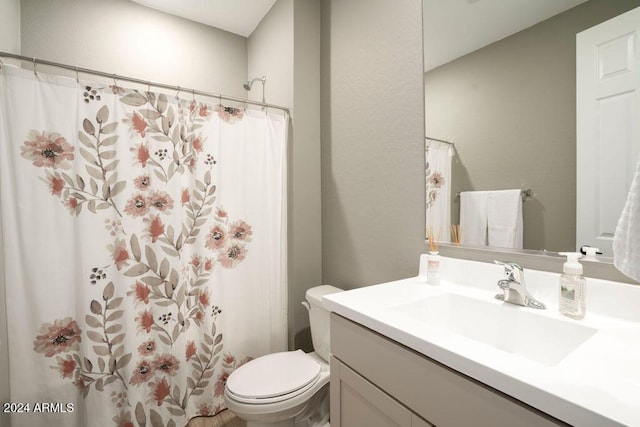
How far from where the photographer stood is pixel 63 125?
1213mm

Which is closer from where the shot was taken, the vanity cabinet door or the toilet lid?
the vanity cabinet door

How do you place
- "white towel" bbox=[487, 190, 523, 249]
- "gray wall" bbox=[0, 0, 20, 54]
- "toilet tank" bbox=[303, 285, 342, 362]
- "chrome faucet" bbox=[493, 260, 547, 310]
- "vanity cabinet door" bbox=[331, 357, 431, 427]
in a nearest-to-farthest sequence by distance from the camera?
"vanity cabinet door" bbox=[331, 357, 431, 427] → "chrome faucet" bbox=[493, 260, 547, 310] → "white towel" bbox=[487, 190, 523, 249] → "gray wall" bbox=[0, 0, 20, 54] → "toilet tank" bbox=[303, 285, 342, 362]

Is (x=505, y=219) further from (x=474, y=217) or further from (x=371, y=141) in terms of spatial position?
(x=371, y=141)

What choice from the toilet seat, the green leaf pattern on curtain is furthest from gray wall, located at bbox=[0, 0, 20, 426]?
the toilet seat

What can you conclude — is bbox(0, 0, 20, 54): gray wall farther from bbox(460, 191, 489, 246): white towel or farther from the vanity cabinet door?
bbox(460, 191, 489, 246): white towel

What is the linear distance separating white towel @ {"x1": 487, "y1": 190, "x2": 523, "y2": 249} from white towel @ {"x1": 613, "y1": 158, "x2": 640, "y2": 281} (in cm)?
55

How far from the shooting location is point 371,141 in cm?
147

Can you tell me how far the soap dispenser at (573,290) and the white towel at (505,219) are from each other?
0.64 feet

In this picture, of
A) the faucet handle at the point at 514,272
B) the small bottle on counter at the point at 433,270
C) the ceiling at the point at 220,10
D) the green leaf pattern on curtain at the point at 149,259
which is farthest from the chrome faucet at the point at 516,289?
the ceiling at the point at 220,10

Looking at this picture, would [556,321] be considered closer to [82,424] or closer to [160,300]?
[160,300]

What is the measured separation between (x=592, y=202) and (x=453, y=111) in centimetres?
56

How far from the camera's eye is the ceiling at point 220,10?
6.36 ft

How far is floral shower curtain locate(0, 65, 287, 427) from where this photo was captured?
3.81 feet

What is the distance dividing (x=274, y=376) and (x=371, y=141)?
1285 millimetres
